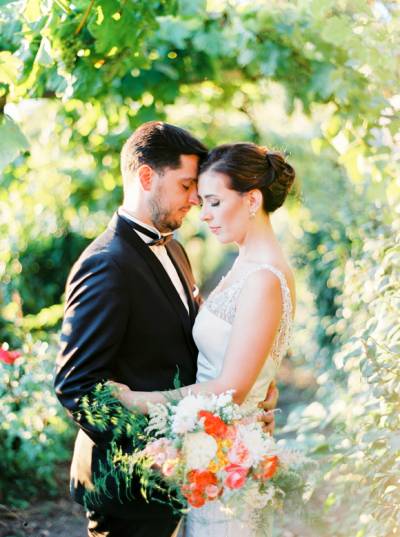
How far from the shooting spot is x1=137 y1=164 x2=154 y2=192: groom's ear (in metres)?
3.13

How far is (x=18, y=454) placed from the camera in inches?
198

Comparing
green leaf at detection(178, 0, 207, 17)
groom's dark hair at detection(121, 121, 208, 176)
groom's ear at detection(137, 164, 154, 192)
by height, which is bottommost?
groom's ear at detection(137, 164, 154, 192)

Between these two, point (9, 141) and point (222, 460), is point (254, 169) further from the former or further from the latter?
point (222, 460)

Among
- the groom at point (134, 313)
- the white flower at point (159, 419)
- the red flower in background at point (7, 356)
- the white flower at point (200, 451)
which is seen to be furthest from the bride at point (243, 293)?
the red flower in background at point (7, 356)

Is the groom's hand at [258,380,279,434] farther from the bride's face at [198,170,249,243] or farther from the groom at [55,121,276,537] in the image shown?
the bride's face at [198,170,249,243]

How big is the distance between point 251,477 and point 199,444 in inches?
7.2

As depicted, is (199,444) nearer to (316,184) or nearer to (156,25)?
(156,25)

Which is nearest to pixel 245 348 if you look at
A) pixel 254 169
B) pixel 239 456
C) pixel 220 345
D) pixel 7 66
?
pixel 220 345

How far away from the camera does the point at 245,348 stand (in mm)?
2746

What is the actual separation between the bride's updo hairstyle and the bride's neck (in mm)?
68

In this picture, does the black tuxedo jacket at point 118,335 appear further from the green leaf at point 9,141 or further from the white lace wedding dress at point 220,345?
the green leaf at point 9,141

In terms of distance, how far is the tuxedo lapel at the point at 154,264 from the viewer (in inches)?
117

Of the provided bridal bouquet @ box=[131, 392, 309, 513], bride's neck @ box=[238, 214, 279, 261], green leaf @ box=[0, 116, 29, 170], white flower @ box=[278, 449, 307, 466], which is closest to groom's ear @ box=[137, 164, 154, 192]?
bride's neck @ box=[238, 214, 279, 261]

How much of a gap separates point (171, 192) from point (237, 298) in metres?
0.58
